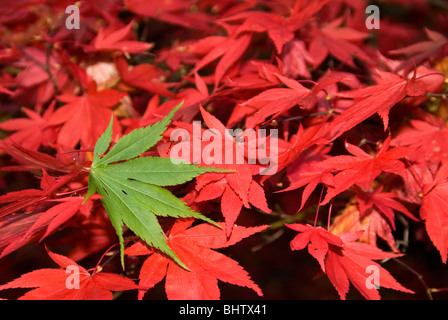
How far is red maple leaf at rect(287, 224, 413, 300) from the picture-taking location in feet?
2.07

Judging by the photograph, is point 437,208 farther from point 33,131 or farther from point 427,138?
point 33,131

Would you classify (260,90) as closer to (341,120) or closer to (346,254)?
(341,120)

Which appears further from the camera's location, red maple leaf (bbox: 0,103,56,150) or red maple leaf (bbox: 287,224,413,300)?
red maple leaf (bbox: 0,103,56,150)

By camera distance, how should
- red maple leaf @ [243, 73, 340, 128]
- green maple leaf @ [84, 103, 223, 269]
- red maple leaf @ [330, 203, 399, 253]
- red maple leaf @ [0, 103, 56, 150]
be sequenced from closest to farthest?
green maple leaf @ [84, 103, 223, 269] → red maple leaf @ [243, 73, 340, 128] → red maple leaf @ [330, 203, 399, 253] → red maple leaf @ [0, 103, 56, 150]

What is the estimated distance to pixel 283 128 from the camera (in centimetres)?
85

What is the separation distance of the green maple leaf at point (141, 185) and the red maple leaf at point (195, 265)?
0.11 ft

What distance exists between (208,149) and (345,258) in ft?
1.02

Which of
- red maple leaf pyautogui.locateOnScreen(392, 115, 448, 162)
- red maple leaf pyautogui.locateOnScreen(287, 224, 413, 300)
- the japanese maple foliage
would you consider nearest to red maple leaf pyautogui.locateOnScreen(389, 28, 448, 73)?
the japanese maple foliage

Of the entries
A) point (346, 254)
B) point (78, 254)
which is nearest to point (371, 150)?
point (346, 254)

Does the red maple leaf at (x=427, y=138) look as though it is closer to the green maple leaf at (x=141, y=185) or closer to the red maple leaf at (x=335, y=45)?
the red maple leaf at (x=335, y=45)

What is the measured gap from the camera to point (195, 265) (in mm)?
644

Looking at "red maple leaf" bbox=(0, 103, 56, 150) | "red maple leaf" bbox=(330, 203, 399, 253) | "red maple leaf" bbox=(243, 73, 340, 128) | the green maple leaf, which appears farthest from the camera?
"red maple leaf" bbox=(0, 103, 56, 150)

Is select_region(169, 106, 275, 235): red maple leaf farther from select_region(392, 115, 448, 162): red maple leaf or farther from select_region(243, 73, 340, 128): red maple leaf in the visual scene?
select_region(392, 115, 448, 162): red maple leaf

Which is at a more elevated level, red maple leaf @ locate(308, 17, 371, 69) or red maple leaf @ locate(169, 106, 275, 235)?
red maple leaf @ locate(308, 17, 371, 69)
